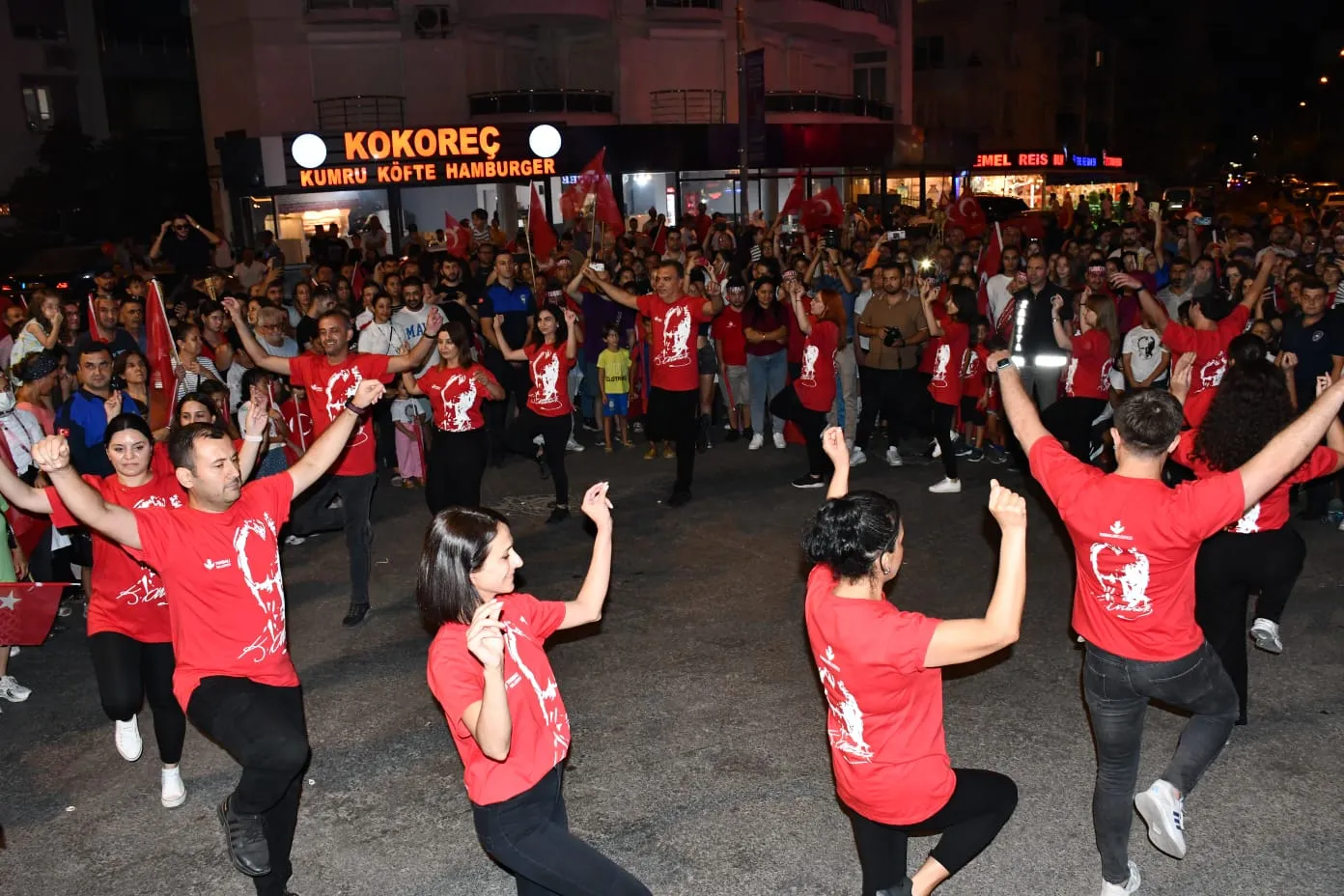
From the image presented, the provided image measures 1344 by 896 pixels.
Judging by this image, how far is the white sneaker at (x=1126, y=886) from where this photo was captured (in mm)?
4340

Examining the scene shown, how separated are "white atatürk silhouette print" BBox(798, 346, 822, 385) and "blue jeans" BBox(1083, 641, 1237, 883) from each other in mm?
6203

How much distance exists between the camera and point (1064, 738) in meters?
5.75

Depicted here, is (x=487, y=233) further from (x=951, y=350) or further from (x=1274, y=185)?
(x=1274, y=185)

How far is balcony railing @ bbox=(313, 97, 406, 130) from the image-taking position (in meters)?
27.6

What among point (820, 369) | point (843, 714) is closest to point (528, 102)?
point (820, 369)

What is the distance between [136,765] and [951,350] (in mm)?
7339

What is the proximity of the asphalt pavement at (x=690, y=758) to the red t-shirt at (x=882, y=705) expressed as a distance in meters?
1.14

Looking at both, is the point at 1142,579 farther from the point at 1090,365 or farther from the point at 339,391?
the point at 1090,365

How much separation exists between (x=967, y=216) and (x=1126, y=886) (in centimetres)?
1683

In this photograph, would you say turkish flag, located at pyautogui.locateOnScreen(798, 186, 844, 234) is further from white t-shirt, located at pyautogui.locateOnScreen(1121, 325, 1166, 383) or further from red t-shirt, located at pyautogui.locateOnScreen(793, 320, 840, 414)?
white t-shirt, located at pyautogui.locateOnScreen(1121, 325, 1166, 383)

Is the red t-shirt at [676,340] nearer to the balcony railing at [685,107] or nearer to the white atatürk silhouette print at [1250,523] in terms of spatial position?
the white atatürk silhouette print at [1250,523]

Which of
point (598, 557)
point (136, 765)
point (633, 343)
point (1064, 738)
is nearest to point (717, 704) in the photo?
point (1064, 738)

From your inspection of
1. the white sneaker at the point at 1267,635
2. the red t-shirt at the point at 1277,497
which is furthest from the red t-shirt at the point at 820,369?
the red t-shirt at the point at 1277,497

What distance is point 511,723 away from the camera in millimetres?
3330
